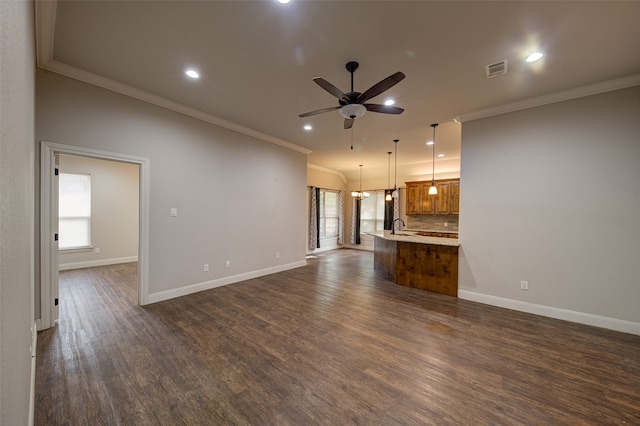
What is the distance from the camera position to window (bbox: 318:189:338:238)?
29.9ft

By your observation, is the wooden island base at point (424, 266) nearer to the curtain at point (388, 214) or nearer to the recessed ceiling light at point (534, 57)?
the recessed ceiling light at point (534, 57)

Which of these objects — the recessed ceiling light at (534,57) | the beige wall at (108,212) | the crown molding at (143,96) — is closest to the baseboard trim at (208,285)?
the crown molding at (143,96)

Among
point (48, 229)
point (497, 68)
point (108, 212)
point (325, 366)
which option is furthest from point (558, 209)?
point (108, 212)

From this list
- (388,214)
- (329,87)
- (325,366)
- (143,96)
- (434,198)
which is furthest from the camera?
(388,214)

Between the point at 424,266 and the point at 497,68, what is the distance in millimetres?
3145

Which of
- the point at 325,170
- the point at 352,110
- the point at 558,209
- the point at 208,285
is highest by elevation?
the point at 325,170

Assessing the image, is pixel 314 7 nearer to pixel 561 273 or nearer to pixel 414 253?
pixel 414 253

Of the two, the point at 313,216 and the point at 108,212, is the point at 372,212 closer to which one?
the point at 313,216

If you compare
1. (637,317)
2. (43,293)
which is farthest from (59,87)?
(637,317)

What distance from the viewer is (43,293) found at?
279cm

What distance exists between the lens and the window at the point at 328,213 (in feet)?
29.9

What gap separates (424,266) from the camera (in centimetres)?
443

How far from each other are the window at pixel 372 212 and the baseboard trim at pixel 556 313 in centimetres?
556

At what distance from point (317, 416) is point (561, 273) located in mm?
3794
